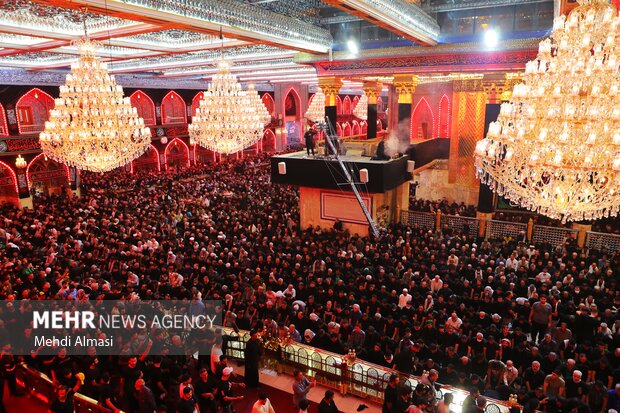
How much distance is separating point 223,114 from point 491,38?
7.19 metres

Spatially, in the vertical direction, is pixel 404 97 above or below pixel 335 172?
above

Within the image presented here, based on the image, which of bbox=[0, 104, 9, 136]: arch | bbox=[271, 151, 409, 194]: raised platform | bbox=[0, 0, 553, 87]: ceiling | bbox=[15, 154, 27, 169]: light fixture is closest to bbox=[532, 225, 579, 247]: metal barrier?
bbox=[271, 151, 409, 194]: raised platform

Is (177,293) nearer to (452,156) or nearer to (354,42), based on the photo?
(354,42)

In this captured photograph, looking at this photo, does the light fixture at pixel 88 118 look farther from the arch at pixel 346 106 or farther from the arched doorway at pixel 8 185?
the arch at pixel 346 106

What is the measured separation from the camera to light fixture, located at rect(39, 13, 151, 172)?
789 cm

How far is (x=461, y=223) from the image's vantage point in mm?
14055

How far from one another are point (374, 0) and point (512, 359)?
19.8 ft

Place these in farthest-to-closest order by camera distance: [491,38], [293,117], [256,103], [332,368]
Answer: [293,117] < [256,103] < [491,38] < [332,368]

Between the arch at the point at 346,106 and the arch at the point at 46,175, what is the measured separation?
25230mm

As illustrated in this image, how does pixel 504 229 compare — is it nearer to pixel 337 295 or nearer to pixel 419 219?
pixel 419 219

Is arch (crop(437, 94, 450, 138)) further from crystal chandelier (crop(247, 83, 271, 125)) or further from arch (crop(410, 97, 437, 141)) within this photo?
crystal chandelier (crop(247, 83, 271, 125))

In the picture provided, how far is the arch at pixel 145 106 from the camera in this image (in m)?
22.2

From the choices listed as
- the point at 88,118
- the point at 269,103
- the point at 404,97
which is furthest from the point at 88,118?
the point at 269,103

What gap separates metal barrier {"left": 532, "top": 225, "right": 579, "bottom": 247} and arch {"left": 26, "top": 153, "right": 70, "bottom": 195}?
18.3 meters
